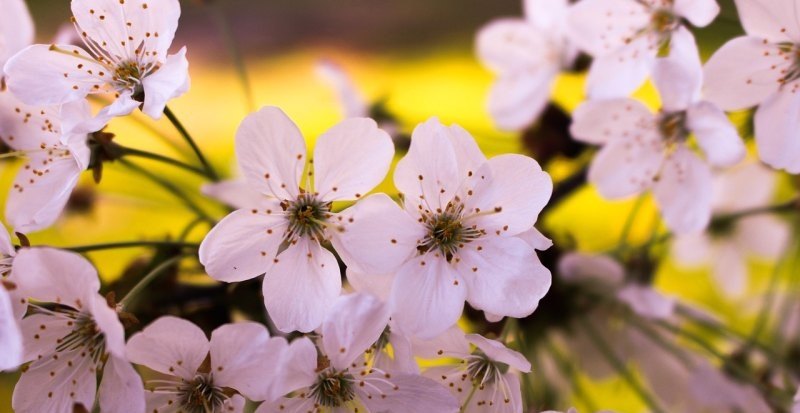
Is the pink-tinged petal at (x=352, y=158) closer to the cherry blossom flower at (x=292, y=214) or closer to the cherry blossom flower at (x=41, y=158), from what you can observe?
the cherry blossom flower at (x=292, y=214)

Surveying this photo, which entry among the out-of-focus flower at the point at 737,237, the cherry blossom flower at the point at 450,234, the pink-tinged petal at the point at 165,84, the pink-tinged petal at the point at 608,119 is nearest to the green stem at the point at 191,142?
the pink-tinged petal at the point at 165,84

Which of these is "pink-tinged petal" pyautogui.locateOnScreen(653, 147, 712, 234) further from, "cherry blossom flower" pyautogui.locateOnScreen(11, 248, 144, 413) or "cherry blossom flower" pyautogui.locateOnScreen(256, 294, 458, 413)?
"cherry blossom flower" pyautogui.locateOnScreen(11, 248, 144, 413)

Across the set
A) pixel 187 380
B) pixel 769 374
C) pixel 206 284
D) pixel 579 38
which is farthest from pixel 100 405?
pixel 769 374

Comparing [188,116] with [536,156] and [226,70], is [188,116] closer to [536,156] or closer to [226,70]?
[226,70]

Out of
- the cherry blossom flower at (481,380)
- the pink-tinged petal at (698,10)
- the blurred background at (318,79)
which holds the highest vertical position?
the pink-tinged petal at (698,10)

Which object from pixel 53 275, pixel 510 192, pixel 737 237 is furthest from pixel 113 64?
pixel 737 237

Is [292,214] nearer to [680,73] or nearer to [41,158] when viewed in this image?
[41,158]
